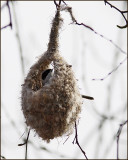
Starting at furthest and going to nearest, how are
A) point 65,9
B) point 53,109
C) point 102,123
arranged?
point 102,123, point 65,9, point 53,109

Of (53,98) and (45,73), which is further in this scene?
(45,73)

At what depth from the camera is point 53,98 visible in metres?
2.59

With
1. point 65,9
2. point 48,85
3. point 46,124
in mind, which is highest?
point 65,9

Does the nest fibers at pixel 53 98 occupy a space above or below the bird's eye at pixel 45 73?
below

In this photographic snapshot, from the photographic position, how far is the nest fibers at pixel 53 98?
2.58m

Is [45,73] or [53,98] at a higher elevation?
[45,73]

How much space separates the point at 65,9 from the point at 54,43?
23 centimetres

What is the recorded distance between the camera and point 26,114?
105 inches

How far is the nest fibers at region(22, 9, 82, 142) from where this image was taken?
258cm

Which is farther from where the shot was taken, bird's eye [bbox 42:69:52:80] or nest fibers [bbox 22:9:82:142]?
bird's eye [bbox 42:69:52:80]

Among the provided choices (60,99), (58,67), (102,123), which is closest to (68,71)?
(58,67)

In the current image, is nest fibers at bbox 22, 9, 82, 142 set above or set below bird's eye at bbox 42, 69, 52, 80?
below

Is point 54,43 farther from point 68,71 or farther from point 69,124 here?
point 69,124

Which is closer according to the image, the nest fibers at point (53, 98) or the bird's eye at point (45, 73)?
the nest fibers at point (53, 98)
